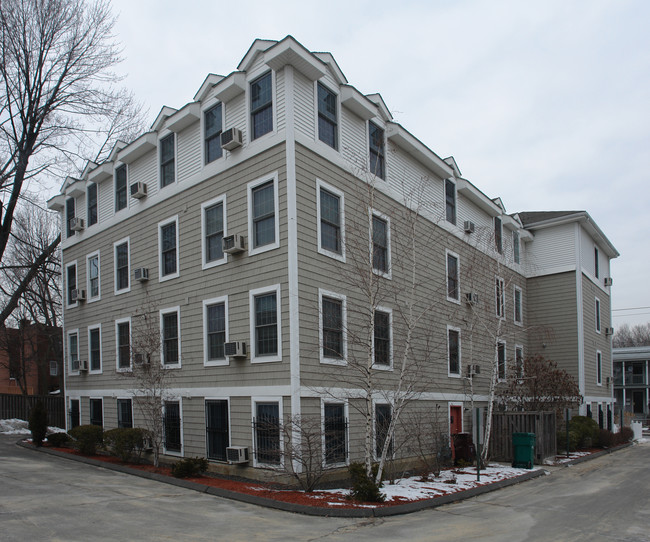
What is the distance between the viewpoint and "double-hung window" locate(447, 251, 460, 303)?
20.6m

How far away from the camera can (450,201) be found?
70.1 feet

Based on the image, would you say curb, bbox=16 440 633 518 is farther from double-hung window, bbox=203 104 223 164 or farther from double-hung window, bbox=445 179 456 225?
double-hung window, bbox=445 179 456 225

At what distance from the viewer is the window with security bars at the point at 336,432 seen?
13648mm

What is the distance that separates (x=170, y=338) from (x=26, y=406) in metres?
16.3

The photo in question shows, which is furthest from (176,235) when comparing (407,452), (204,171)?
(407,452)

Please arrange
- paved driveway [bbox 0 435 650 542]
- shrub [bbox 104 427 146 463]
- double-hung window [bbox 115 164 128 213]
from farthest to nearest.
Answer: double-hung window [bbox 115 164 128 213] → shrub [bbox 104 427 146 463] → paved driveway [bbox 0 435 650 542]

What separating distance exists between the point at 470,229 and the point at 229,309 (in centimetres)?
1111

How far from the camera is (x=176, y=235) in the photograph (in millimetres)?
17016

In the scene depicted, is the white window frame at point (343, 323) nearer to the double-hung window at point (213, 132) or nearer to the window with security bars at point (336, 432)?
the window with security bars at point (336, 432)

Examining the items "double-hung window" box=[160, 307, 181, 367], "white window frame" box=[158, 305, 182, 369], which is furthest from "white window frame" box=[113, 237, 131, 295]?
"double-hung window" box=[160, 307, 181, 367]

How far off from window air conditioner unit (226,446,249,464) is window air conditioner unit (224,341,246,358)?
2.17 m

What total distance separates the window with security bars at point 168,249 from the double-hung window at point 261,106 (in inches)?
171

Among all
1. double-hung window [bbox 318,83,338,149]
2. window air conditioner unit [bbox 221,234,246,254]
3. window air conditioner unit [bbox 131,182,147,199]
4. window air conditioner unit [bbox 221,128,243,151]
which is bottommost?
window air conditioner unit [bbox 221,234,246,254]

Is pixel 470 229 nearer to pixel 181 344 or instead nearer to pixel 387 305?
pixel 387 305
